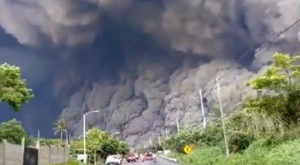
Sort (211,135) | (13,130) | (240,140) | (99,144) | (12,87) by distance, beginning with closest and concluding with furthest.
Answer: (12,87), (240,140), (211,135), (13,130), (99,144)

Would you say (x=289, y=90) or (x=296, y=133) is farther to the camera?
(x=289, y=90)

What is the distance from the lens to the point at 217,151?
5534cm

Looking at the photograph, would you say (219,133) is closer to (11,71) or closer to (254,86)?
(254,86)

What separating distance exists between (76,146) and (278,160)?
277ft

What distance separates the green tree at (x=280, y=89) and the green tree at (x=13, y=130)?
65240 millimetres

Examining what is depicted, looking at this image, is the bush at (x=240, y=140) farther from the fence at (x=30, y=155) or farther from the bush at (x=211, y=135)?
the fence at (x=30, y=155)

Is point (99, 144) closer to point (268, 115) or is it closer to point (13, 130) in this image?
point (13, 130)

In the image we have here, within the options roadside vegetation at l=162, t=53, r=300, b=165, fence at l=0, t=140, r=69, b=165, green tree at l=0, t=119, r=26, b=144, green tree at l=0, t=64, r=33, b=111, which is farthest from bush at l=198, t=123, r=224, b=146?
green tree at l=0, t=119, r=26, b=144

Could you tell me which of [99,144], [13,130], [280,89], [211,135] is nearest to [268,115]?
[280,89]

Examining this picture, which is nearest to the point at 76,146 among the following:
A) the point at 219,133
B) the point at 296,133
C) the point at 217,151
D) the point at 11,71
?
the point at 219,133

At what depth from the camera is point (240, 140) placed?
48.2m

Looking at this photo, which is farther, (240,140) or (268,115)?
(240,140)

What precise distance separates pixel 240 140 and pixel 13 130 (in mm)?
68661

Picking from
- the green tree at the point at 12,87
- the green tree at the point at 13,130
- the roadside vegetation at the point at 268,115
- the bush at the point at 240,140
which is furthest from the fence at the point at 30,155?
the green tree at the point at 13,130
